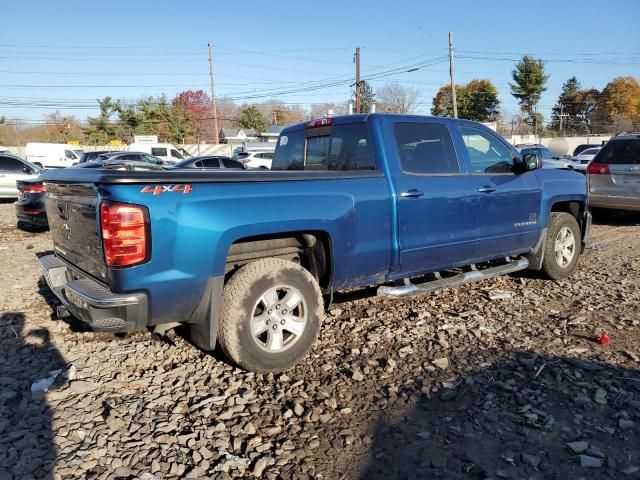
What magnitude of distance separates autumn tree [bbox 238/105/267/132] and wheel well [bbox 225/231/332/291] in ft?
271

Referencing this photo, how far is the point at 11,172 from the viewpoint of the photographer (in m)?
13.5

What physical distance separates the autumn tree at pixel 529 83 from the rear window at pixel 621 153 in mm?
72152

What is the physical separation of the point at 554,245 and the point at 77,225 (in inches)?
199

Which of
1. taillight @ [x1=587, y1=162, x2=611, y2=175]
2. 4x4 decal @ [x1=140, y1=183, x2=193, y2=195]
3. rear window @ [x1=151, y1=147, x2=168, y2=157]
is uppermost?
rear window @ [x1=151, y1=147, x2=168, y2=157]

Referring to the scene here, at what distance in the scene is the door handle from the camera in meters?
4.09

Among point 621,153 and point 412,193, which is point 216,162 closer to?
point 621,153

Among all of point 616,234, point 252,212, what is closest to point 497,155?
point 252,212

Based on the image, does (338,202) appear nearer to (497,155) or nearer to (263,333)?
(263,333)

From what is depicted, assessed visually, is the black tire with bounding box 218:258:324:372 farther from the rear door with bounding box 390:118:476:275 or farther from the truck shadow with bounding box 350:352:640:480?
the rear door with bounding box 390:118:476:275

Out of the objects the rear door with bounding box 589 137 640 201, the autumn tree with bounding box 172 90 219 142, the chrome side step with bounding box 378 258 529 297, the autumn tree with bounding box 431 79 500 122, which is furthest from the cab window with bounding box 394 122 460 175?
the autumn tree with bounding box 172 90 219 142

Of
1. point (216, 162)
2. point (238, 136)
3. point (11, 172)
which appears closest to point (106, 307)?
point (11, 172)

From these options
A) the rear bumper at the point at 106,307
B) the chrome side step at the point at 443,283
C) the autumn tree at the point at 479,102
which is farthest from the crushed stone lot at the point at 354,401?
the autumn tree at the point at 479,102

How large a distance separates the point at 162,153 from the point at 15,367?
29.0m

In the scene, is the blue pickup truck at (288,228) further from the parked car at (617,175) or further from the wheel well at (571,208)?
the parked car at (617,175)
